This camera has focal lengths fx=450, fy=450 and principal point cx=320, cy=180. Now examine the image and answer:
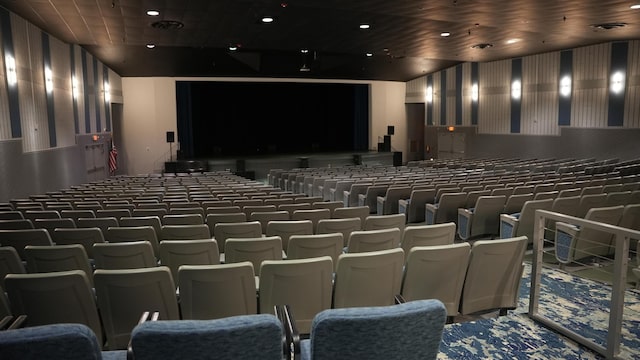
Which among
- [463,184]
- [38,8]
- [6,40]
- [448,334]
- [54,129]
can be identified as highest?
[38,8]

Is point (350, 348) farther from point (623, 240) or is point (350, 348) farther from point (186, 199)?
point (186, 199)

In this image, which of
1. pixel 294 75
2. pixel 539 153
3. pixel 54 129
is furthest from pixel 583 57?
pixel 54 129

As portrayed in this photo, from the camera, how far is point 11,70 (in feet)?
33.1

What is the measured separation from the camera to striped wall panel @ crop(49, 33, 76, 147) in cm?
1280

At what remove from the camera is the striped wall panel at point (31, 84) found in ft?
34.8

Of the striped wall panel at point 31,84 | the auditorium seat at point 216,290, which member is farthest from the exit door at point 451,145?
the auditorium seat at point 216,290

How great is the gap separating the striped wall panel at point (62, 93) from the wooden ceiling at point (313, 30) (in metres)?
0.45

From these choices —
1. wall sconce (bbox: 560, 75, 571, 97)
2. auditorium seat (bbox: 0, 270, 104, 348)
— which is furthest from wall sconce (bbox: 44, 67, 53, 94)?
wall sconce (bbox: 560, 75, 571, 97)

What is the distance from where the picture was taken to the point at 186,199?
787 cm

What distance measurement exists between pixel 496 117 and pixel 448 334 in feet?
62.7

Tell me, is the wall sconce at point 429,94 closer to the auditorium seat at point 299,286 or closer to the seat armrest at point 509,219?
the seat armrest at point 509,219

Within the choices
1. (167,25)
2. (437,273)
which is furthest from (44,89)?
(437,273)

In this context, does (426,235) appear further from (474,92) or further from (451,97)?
(451,97)

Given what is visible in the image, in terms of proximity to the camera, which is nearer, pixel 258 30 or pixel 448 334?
pixel 448 334
